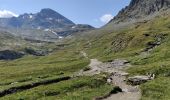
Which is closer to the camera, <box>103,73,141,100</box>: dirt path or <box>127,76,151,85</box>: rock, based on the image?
<box>103,73,141,100</box>: dirt path

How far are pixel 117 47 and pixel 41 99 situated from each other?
112687 millimetres

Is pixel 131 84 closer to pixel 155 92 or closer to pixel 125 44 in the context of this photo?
pixel 155 92

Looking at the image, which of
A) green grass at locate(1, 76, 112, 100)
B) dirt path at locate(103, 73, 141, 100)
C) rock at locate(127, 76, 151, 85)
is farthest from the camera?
rock at locate(127, 76, 151, 85)

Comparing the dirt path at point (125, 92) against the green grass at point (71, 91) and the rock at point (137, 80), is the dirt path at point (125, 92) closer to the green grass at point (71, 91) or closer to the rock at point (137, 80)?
the rock at point (137, 80)

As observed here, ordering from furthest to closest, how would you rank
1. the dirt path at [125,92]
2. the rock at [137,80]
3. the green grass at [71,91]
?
the rock at [137,80]
the dirt path at [125,92]
the green grass at [71,91]

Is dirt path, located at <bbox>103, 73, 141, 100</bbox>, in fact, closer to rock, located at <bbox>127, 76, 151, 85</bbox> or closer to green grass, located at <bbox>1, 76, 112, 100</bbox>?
rock, located at <bbox>127, 76, 151, 85</bbox>

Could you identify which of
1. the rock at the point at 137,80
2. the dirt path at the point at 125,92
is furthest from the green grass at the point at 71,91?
the rock at the point at 137,80

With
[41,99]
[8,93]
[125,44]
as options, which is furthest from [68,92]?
[125,44]

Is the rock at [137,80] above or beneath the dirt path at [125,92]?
above

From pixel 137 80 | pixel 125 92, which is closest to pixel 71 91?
pixel 125 92

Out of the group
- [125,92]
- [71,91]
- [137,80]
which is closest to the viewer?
[71,91]

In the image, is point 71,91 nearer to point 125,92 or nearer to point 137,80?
point 125,92

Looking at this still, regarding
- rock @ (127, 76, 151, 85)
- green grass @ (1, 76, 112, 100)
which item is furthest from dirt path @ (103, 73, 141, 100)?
green grass @ (1, 76, 112, 100)

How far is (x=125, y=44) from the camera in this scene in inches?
6422
